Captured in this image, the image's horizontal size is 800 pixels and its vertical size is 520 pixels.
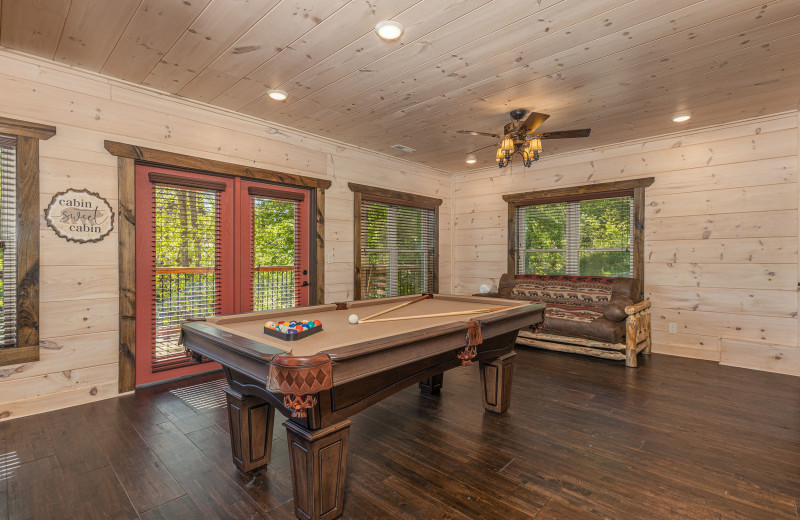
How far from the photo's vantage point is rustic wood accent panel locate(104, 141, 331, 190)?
3.14 metres

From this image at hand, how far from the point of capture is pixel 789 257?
3824 millimetres

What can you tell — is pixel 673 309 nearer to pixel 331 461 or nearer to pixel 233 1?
pixel 331 461

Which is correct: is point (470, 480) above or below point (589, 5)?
below

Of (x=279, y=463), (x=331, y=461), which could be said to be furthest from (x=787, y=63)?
(x=279, y=463)

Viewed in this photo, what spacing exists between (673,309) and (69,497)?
17.9 ft

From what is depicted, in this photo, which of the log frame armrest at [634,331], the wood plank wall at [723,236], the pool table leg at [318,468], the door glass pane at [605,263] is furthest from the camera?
the door glass pane at [605,263]

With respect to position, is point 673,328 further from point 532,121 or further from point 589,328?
point 532,121

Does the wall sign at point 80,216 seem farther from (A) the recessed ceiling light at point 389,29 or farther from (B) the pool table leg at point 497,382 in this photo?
(B) the pool table leg at point 497,382

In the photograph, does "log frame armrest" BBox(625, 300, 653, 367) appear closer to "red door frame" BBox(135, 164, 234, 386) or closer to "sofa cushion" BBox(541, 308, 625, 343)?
"sofa cushion" BBox(541, 308, 625, 343)

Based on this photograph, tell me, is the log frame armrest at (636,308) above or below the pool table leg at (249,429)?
above

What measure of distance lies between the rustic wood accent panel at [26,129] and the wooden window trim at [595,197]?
5.13 m

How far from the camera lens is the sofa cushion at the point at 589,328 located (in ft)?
13.5

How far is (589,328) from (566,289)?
2.67 feet

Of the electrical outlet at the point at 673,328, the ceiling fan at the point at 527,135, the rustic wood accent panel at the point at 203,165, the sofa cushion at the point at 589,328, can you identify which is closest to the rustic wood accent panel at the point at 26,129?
the rustic wood accent panel at the point at 203,165
